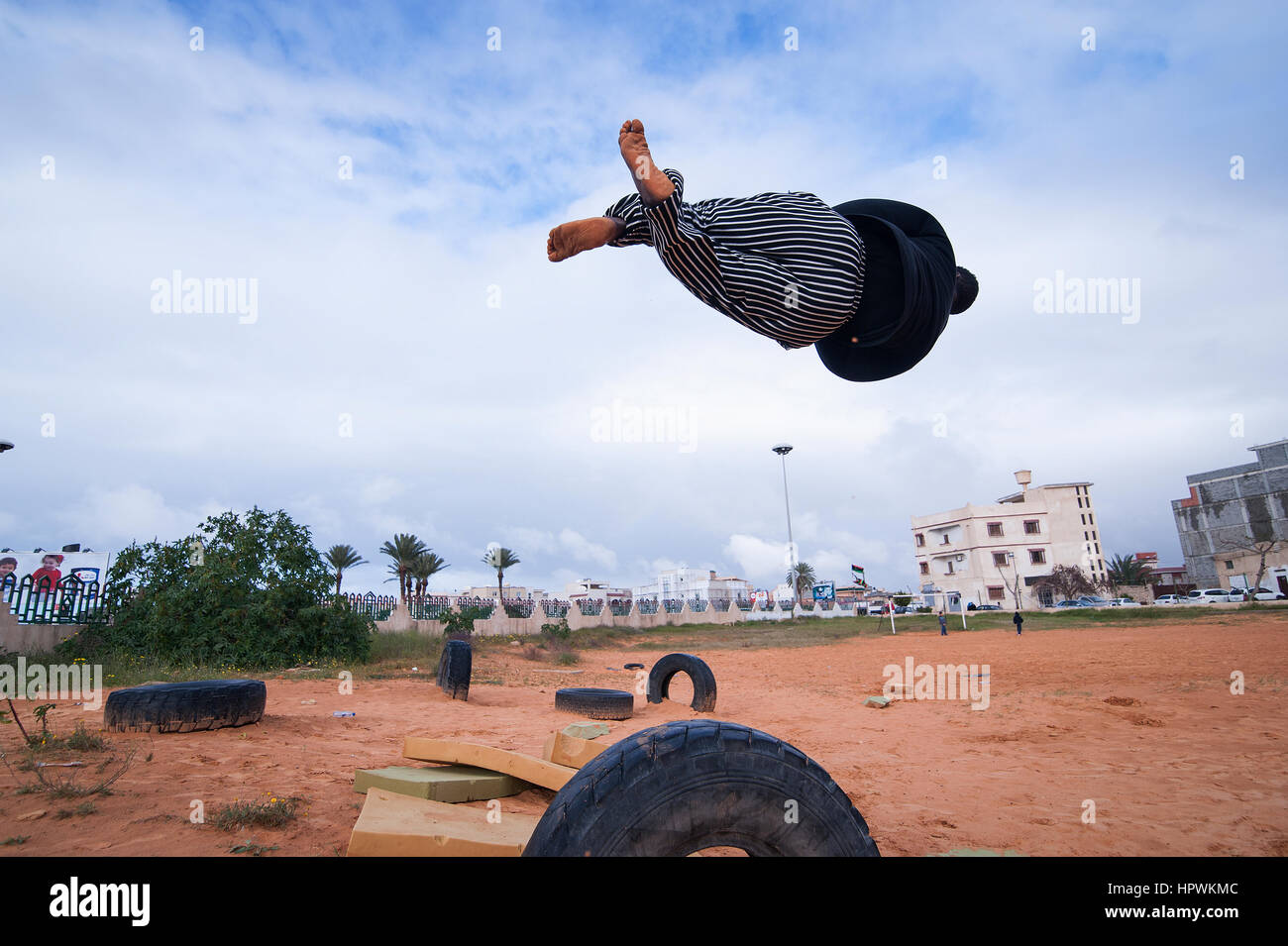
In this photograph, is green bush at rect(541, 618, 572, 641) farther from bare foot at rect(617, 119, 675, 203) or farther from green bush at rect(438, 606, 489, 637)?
bare foot at rect(617, 119, 675, 203)

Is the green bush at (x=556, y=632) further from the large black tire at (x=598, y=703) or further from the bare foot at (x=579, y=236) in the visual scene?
the bare foot at (x=579, y=236)

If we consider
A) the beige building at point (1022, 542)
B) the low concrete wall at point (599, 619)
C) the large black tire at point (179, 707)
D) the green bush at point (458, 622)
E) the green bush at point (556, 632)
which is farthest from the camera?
the beige building at point (1022, 542)

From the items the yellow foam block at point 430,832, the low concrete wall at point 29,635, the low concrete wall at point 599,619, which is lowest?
the low concrete wall at point 599,619

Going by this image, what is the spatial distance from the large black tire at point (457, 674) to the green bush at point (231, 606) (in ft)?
18.2

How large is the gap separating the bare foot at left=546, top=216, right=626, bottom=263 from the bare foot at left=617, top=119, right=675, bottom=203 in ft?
0.94

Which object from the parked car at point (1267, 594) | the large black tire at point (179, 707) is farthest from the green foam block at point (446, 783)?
the parked car at point (1267, 594)

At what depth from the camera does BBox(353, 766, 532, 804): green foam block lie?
396 cm

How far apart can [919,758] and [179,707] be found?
7197mm

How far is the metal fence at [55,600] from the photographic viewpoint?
13.6m

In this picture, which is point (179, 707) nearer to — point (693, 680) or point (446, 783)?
point (446, 783)

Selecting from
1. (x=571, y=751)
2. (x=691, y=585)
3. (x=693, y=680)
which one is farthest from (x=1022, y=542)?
(x=571, y=751)

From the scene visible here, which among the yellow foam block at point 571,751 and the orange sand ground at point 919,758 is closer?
the orange sand ground at point 919,758

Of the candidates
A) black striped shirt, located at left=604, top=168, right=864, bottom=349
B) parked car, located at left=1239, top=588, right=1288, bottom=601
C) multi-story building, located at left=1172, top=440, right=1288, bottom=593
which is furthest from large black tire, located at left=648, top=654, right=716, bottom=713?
multi-story building, located at left=1172, top=440, right=1288, bottom=593

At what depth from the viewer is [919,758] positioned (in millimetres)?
6844
